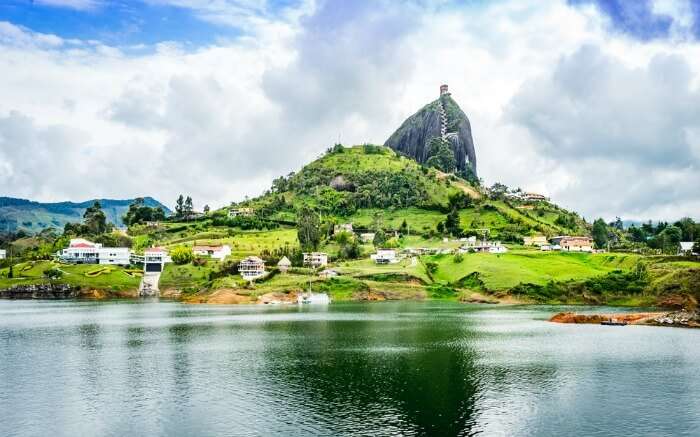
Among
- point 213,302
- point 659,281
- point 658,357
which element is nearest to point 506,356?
point 658,357

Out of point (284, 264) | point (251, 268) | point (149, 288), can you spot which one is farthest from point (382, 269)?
point (149, 288)

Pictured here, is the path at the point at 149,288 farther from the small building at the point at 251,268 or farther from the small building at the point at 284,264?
the small building at the point at 284,264

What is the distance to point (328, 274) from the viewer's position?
181125mm

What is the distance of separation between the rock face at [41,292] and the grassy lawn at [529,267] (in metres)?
116

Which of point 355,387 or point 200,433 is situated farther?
point 355,387

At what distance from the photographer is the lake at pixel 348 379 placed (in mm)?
47031

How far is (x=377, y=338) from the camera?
297 ft

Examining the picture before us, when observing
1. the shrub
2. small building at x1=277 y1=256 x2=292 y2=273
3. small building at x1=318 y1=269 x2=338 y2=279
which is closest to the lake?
small building at x1=318 y1=269 x2=338 y2=279

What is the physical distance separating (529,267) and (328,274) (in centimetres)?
6110

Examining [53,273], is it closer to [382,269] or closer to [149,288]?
[149,288]

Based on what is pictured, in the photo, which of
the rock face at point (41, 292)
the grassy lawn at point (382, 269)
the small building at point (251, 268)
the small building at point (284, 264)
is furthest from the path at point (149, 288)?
the grassy lawn at point (382, 269)

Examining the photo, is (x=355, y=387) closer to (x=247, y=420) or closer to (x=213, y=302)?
(x=247, y=420)

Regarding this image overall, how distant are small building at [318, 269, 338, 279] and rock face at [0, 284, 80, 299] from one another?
78.3 meters

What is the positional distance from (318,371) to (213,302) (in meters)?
109
